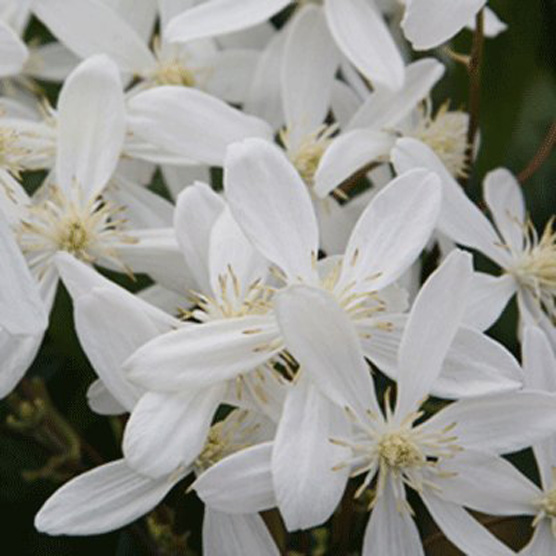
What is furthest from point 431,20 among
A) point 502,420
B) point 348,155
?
point 502,420

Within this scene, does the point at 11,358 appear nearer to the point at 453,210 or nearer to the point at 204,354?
the point at 204,354

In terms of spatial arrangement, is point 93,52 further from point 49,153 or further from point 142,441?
point 142,441

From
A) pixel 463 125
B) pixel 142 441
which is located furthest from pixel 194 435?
pixel 463 125

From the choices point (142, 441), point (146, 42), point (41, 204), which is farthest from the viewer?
point (146, 42)

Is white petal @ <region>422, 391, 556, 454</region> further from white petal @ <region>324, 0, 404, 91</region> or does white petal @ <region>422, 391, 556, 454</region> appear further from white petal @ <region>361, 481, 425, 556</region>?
white petal @ <region>324, 0, 404, 91</region>

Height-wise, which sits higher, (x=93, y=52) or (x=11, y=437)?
(x=93, y=52)
